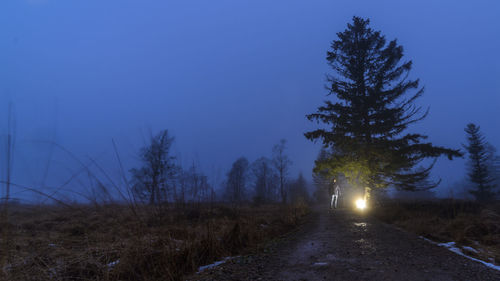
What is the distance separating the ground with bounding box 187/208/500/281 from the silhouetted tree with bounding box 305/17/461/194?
32.8 ft

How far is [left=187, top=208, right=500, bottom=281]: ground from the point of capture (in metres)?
2.88

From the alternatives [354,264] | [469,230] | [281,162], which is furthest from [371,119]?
[281,162]

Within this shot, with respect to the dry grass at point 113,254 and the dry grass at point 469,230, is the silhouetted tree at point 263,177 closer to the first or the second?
the dry grass at point 469,230

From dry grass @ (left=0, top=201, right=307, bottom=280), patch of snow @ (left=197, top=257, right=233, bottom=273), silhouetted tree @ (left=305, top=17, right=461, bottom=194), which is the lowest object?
patch of snow @ (left=197, top=257, right=233, bottom=273)

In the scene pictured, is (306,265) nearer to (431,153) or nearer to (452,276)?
(452,276)

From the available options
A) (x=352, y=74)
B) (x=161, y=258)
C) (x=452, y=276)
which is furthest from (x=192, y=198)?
(x=352, y=74)

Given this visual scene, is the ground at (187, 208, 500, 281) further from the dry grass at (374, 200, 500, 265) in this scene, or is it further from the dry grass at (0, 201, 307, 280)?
the dry grass at (374, 200, 500, 265)

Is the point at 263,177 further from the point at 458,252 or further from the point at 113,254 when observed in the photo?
the point at 113,254

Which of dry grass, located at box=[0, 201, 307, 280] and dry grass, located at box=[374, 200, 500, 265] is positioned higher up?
dry grass, located at box=[0, 201, 307, 280]

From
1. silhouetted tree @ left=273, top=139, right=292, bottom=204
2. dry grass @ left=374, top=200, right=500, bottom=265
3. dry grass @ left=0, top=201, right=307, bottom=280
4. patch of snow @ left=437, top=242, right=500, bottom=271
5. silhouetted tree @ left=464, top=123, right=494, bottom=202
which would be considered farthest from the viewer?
silhouetted tree @ left=273, top=139, right=292, bottom=204

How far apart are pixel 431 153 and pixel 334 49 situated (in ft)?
31.2

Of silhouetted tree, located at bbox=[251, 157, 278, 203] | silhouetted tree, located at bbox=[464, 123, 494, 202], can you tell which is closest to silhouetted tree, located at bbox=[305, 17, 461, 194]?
silhouetted tree, located at bbox=[464, 123, 494, 202]

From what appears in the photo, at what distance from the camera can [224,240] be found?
4.43m

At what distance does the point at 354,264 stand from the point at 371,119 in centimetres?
1341
